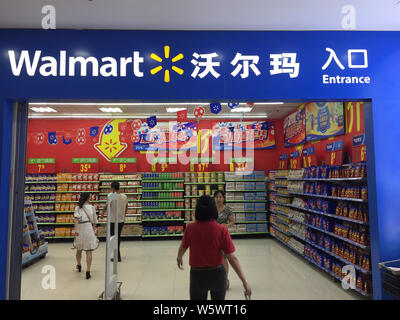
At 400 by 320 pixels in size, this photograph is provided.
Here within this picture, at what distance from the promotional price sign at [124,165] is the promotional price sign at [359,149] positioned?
266 inches

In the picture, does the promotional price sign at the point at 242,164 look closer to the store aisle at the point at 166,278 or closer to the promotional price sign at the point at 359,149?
the store aisle at the point at 166,278

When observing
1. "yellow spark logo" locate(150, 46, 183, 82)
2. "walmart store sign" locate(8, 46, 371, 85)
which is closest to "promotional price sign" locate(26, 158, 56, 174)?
"walmart store sign" locate(8, 46, 371, 85)

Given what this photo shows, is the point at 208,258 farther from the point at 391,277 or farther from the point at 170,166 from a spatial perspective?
the point at 170,166

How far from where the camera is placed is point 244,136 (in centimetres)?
963

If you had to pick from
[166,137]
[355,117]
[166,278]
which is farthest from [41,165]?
[355,117]

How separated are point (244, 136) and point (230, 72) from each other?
639 centimetres

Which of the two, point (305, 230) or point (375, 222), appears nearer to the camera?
point (375, 222)

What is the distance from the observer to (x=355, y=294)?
4.32m

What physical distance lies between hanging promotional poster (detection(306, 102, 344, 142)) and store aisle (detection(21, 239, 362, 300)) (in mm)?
2913

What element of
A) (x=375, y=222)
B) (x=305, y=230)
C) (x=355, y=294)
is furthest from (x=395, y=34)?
(x=305, y=230)

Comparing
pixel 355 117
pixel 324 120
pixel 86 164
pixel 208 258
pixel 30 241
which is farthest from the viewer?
pixel 86 164

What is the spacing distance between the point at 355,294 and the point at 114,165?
764 cm

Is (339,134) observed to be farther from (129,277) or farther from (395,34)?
(129,277)
